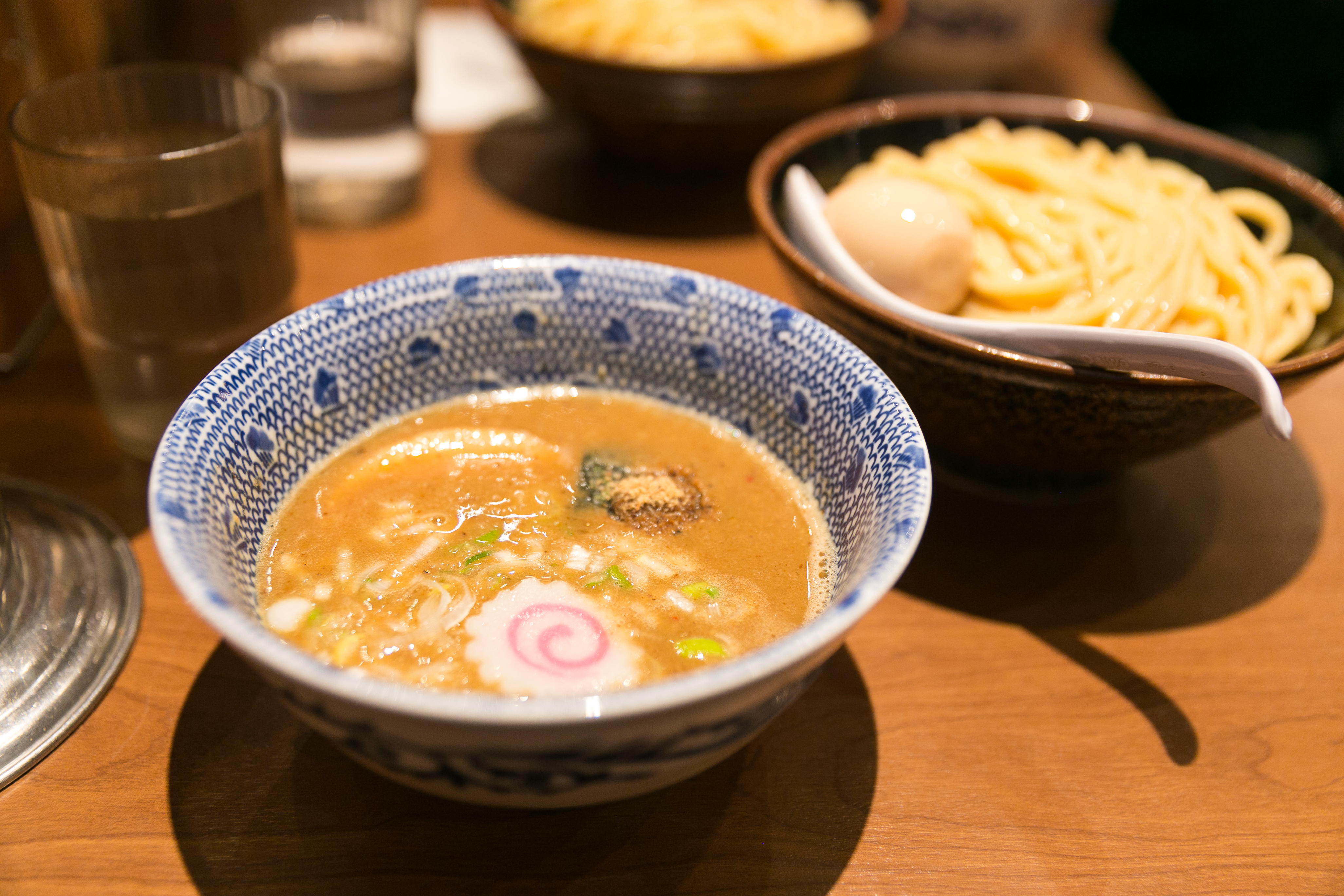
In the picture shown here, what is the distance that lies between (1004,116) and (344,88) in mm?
1502

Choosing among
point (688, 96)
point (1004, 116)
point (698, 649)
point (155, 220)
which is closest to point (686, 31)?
point (688, 96)

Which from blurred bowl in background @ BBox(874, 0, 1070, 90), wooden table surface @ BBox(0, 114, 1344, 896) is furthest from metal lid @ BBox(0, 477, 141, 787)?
blurred bowl in background @ BBox(874, 0, 1070, 90)

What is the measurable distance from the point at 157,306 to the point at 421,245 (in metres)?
0.74

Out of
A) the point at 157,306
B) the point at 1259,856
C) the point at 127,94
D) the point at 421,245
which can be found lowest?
the point at 1259,856

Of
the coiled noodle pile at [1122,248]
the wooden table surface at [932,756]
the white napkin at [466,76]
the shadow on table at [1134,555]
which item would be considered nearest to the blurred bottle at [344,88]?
the white napkin at [466,76]

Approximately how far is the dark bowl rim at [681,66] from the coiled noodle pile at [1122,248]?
387 millimetres

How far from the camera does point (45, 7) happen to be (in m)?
1.78

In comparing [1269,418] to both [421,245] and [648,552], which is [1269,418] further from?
[421,245]

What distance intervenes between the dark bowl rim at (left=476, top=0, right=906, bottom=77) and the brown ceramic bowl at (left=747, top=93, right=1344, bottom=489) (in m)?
0.29

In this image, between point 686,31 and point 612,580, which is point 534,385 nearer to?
point 612,580

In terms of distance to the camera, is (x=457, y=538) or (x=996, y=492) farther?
(x=996, y=492)

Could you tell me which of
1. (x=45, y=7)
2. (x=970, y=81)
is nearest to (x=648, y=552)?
(x=45, y=7)

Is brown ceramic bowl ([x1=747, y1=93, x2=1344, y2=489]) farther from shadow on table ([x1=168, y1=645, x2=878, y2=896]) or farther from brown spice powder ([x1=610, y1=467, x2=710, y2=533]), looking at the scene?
shadow on table ([x1=168, y1=645, x2=878, y2=896])

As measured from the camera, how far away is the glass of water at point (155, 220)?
1.33m
